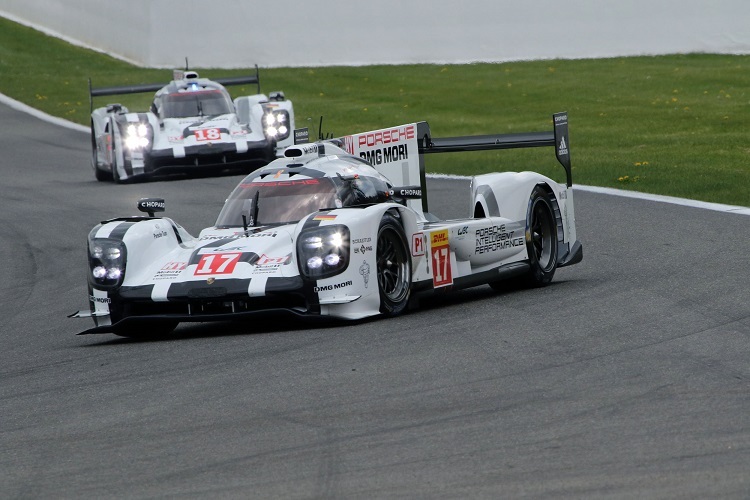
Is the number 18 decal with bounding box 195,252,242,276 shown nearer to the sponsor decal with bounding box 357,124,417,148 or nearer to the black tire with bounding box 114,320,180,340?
the black tire with bounding box 114,320,180,340

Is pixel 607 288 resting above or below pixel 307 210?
below

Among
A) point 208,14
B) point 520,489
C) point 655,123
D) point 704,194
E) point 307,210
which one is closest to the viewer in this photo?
point 520,489

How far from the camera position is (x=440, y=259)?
9445 mm

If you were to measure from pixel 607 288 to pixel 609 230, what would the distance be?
12.8ft

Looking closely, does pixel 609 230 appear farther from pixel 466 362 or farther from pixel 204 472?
pixel 204 472

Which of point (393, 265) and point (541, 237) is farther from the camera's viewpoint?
point (541, 237)

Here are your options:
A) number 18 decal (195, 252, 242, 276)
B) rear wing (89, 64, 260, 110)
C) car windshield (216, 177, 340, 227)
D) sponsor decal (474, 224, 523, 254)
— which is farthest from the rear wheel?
number 18 decal (195, 252, 242, 276)

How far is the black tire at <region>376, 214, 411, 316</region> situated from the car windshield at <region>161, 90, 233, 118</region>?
12.7 m

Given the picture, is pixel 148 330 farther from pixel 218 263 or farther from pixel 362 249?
pixel 362 249

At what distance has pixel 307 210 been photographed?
30.6 feet

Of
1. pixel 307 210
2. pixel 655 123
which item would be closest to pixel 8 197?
Answer: pixel 307 210

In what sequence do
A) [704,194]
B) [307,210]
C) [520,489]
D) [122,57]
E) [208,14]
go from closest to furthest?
[520,489]
[307,210]
[704,194]
[208,14]
[122,57]

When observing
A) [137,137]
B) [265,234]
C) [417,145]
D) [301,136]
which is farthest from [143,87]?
[265,234]

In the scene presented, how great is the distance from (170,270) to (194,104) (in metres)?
12.9
